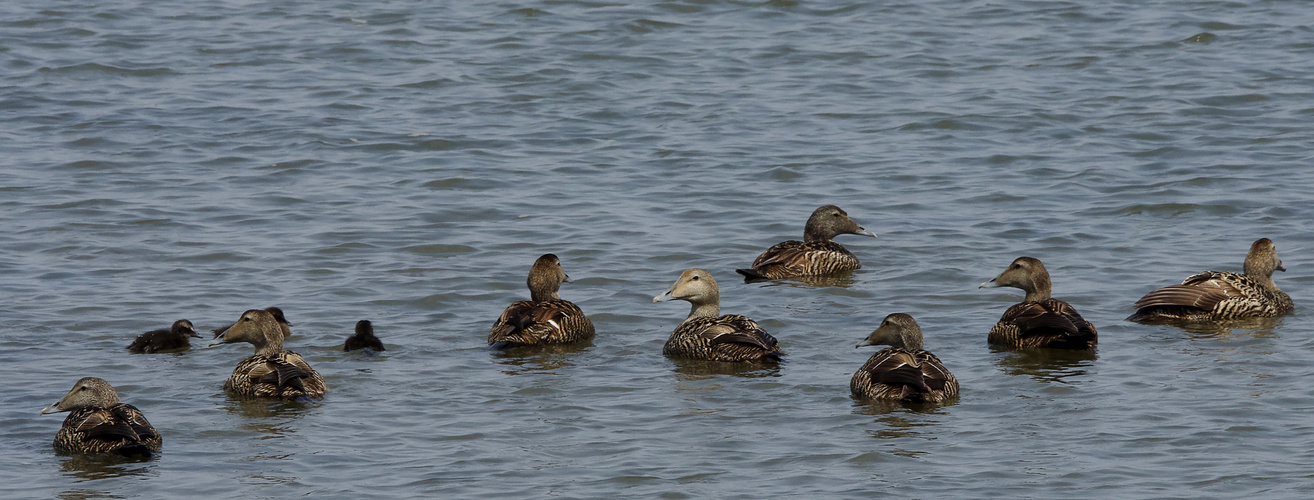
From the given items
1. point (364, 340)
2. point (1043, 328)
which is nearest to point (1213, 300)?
point (1043, 328)

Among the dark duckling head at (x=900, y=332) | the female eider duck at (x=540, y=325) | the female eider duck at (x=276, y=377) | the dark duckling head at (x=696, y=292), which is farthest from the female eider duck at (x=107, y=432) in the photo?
the dark duckling head at (x=900, y=332)

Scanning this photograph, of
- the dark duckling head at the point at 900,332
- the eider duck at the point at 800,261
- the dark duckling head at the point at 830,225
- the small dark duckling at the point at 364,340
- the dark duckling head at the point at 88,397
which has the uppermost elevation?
the dark duckling head at the point at 88,397

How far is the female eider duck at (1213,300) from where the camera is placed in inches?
438

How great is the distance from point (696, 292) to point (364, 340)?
211 cm

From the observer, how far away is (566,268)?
13.0 m

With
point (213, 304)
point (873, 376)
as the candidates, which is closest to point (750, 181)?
point (213, 304)

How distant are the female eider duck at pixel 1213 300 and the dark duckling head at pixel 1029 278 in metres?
0.59

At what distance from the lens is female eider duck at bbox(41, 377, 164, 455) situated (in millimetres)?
8078

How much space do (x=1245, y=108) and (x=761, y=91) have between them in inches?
207

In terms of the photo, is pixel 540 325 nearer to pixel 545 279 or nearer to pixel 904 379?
pixel 545 279

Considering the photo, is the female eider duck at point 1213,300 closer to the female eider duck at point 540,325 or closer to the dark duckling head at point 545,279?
the female eider duck at point 540,325

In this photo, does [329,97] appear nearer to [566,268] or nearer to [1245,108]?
[566,268]

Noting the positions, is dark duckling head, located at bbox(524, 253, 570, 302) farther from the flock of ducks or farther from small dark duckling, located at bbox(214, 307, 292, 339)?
small dark duckling, located at bbox(214, 307, 292, 339)

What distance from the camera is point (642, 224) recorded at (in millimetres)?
14211
